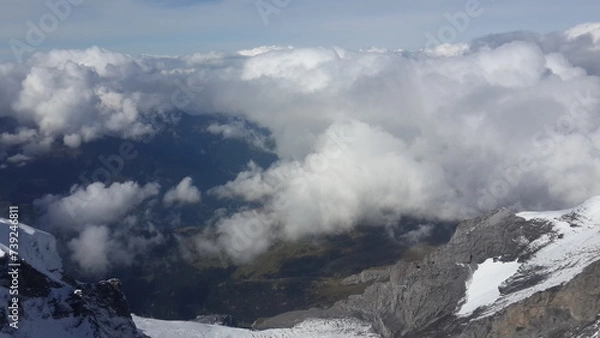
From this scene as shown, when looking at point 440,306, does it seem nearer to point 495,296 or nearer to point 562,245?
point 495,296

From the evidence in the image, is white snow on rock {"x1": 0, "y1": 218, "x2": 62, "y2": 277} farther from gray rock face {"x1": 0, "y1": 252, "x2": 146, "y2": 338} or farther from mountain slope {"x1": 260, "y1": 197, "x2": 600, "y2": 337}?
mountain slope {"x1": 260, "y1": 197, "x2": 600, "y2": 337}

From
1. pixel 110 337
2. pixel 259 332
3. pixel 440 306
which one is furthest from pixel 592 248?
pixel 110 337

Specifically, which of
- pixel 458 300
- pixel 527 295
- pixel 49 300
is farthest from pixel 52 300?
pixel 527 295

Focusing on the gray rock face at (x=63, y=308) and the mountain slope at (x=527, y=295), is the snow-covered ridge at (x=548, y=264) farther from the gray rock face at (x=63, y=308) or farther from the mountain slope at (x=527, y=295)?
the gray rock face at (x=63, y=308)

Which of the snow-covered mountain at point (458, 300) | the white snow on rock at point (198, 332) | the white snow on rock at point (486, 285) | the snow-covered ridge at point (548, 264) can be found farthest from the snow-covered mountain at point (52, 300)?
the snow-covered ridge at point (548, 264)

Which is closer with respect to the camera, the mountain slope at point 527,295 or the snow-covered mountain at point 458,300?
the snow-covered mountain at point 458,300

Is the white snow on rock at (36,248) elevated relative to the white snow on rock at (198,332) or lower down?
Answer: elevated

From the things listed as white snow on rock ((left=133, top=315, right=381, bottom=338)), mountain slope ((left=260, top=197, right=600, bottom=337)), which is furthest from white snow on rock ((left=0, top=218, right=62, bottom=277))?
mountain slope ((left=260, top=197, right=600, bottom=337))

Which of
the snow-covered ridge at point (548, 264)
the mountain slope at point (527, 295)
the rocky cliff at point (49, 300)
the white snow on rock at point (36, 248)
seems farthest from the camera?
the snow-covered ridge at point (548, 264)

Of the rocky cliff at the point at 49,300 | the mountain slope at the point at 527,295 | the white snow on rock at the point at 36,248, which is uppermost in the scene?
the white snow on rock at the point at 36,248

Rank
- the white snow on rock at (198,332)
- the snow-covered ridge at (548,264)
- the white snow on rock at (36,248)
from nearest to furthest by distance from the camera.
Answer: the white snow on rock at (36,248)
the snow-covered ridge at (548,264)
the white snow on rock at (198,332)
